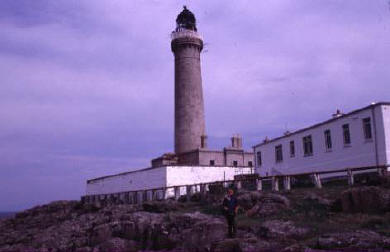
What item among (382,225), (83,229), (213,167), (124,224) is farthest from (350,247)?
(213,167)

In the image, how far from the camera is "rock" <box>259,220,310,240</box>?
47.6 feet

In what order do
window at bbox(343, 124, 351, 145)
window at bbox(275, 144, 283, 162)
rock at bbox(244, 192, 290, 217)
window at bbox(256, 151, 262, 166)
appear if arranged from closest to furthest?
rock at bbox(244, 192, 290, 217) → window at bbox(343, 124, 351, 145) → window at bbox(275, 144, 283, 162) → window at bbox(256, 151, 262, 166)

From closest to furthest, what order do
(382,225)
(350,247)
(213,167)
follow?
(350,247)
(382,225)
(213,167)

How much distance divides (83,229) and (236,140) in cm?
3080

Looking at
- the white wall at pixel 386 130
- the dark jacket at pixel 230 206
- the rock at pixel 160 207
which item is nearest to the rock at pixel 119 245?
the dark jacket at pixel 230 206

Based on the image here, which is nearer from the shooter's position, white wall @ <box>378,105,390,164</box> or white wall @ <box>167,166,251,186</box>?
white wall @ <box>378,105,390,164</box>

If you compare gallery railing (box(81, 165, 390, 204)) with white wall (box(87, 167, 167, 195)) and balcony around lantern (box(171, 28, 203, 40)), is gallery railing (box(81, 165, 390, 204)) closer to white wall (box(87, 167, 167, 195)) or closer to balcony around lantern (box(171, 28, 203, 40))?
white wall (box(87, 167, 167, 195))

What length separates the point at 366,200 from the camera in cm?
1761

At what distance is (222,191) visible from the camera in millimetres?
28062

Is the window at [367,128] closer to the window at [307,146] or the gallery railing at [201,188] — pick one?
the gallery railing at [201,188]

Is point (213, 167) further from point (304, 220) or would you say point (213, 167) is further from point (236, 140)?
point (304, 220)

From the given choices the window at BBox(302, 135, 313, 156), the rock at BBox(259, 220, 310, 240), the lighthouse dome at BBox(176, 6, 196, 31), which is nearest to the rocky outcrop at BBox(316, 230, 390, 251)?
the rock at BBox(259, 220, 310, 240)

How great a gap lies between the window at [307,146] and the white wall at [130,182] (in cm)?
1348

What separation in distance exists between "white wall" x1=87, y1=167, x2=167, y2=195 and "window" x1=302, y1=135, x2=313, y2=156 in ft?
44.2
